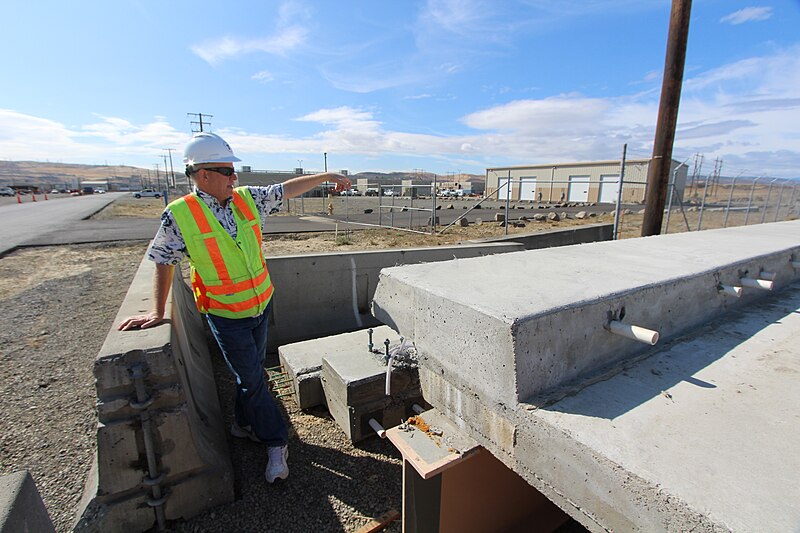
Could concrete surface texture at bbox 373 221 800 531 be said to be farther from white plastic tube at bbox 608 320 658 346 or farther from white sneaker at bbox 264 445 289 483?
white sneaker at bbox 264 445 289 483

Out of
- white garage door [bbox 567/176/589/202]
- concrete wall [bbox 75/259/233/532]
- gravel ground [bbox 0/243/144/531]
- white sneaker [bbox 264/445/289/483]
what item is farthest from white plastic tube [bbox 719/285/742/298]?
white garage door [bbox 567/176/589/202]

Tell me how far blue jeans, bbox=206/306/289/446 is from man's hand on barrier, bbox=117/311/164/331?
1.03 feet

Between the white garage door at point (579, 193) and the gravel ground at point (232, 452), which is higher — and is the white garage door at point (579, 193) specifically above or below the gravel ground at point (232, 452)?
above

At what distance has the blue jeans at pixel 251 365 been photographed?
2814 millimetres

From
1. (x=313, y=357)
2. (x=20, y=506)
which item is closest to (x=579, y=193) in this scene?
(x=313, y=357)

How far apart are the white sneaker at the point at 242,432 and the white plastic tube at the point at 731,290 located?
391cm

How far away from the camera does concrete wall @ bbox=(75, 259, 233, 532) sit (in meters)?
2.32

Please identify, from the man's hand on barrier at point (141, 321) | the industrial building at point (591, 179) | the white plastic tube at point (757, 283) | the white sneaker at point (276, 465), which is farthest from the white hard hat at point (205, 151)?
the industrial building at point (591, 179)

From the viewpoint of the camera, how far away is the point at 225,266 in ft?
8.82

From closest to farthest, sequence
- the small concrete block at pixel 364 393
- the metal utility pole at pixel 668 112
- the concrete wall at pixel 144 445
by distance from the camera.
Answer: the concrete wall at pixel 144 445
the small concrete block at pixel 364 393
the metal utility pole at pixel 668 112

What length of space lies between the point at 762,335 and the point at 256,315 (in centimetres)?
362

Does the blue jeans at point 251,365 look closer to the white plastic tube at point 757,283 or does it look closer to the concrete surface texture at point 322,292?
the concrete surface texture at point 322,292

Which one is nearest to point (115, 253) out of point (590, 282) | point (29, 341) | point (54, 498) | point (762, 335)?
point (29, 341)

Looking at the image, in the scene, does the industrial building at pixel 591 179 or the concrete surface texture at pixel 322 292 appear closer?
the concrete surface texture at pixel 322 292
